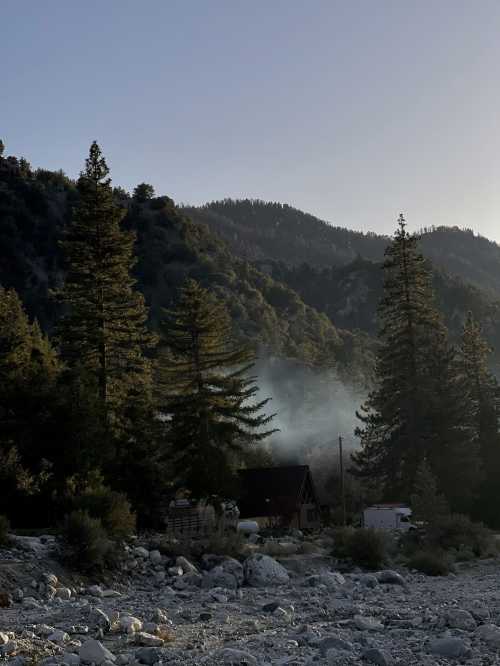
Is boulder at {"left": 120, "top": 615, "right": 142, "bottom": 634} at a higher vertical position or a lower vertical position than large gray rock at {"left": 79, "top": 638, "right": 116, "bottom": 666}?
lower

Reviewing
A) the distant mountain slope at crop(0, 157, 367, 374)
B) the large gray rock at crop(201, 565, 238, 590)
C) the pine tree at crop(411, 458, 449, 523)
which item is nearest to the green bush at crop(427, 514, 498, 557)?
the pine tree at crop(411, 458, 449, 523)

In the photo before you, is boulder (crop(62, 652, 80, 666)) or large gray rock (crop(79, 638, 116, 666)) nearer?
boulder (crop(62, 652, 80, 666))

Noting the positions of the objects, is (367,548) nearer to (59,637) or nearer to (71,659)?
(59,637)

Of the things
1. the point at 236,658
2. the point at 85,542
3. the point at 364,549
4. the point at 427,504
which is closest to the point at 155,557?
the point at 85,542

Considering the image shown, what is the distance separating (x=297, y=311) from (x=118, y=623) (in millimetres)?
122556

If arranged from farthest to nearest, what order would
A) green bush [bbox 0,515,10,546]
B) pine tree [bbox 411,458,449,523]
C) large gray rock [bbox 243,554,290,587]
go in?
pine tree [bbox 411,458,449,523] → large gray rock [bbox 243,554,290,587] → green bush [bbox 0,515,10,546]

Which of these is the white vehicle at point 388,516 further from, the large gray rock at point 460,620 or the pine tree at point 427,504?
the large gray rock at point 460,620

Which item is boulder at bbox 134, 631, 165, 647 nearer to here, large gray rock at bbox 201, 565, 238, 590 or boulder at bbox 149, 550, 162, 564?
large gray rock at bbox 201, 565, 238, 590

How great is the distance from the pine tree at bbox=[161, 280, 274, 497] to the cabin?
8.40 meters

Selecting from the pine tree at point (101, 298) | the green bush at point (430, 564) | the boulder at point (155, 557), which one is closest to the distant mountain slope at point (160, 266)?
the pine tree at point (101, 298)

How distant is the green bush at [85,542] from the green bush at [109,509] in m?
1.37

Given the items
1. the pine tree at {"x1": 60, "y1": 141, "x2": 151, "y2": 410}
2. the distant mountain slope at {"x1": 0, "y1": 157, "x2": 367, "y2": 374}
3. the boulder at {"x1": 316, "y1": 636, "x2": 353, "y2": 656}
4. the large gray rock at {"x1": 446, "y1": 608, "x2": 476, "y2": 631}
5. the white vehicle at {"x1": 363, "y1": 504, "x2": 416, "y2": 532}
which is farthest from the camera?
the distant mountain slope at {"x1": 0, "y1": 157, "x2": 367, "y2": 374}

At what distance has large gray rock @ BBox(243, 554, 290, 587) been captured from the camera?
905 inches

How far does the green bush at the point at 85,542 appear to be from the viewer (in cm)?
2062
